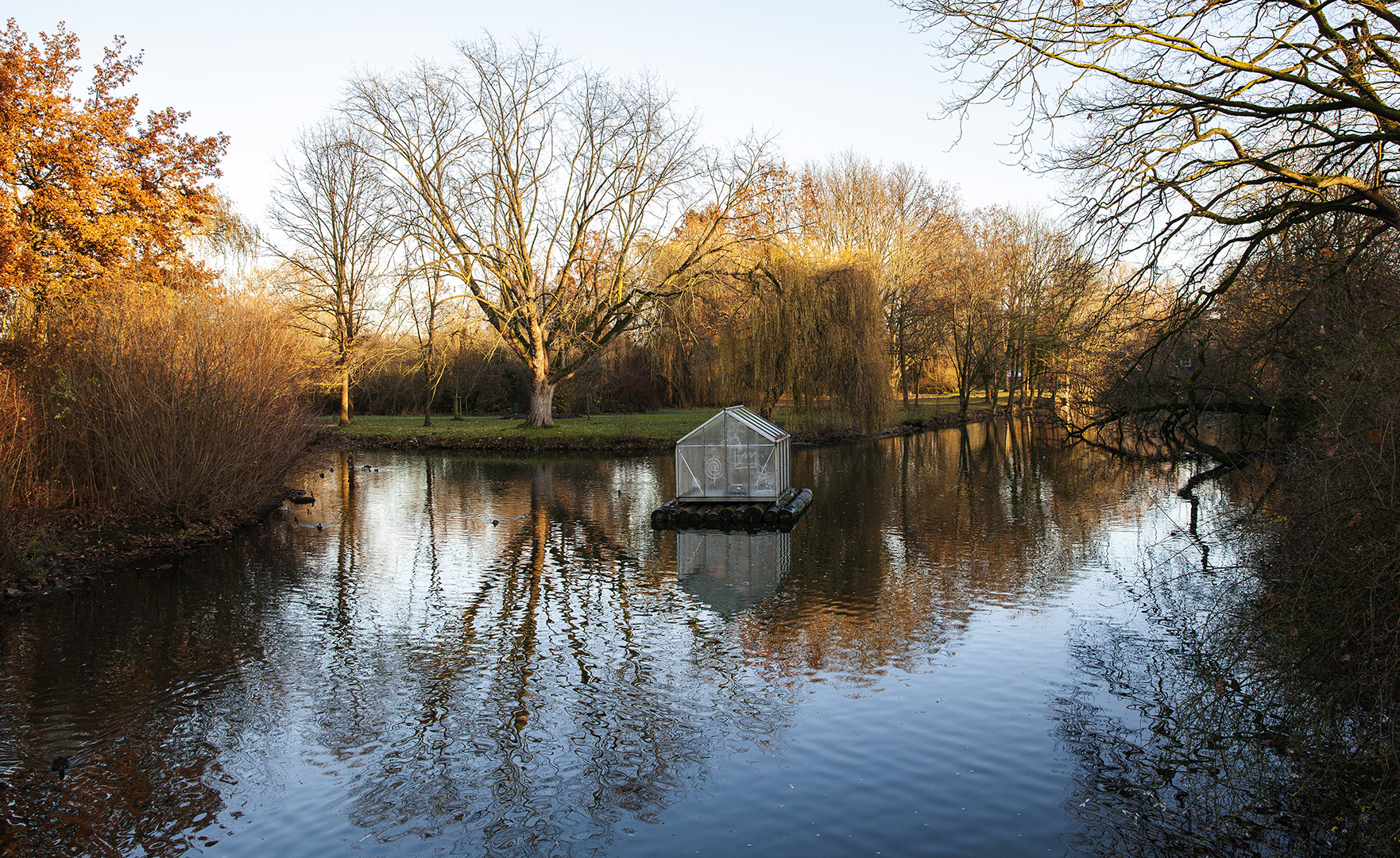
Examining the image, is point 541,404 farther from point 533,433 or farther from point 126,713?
point 126,713

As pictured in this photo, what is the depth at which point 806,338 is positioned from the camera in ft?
117

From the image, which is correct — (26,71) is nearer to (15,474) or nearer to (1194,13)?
(15,474)

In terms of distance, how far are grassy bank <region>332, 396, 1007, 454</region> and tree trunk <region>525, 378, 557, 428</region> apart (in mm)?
544

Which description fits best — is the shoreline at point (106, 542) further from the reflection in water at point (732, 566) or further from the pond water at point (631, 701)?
the reflection in water at point (732, 566)

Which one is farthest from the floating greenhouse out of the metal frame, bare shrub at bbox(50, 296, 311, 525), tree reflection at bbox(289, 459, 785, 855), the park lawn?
the park lawn

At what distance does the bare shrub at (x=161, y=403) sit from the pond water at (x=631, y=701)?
60.2 inches

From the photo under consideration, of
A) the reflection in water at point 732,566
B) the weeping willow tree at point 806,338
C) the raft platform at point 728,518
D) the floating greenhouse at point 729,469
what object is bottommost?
the reflection in water at point 732,566

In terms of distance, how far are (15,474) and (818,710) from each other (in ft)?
38.5

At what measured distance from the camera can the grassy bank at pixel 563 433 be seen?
37312mm

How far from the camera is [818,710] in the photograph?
8.44m

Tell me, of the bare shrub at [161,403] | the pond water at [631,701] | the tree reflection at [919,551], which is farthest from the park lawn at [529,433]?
the pond water at [631,701]

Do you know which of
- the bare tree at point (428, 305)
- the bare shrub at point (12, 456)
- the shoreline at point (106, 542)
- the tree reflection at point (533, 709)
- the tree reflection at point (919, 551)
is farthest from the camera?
the bare tree at point (428, 305)

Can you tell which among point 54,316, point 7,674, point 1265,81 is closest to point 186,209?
point 54,316

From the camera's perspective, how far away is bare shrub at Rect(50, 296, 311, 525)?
15250 mm
